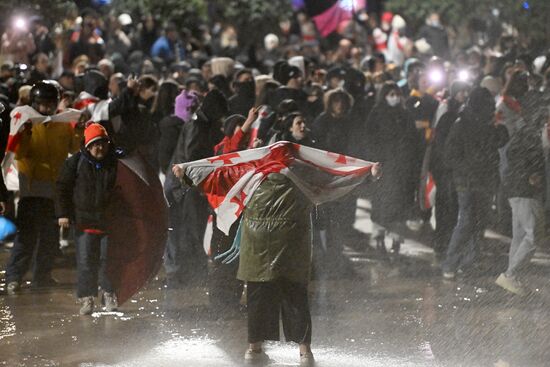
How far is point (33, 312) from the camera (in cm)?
1134

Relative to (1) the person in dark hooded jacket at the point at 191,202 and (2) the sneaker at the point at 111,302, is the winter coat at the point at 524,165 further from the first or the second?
(2) the sneaker at the point at 111,302

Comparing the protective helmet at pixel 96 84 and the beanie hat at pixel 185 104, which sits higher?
the protective helmet at pixel 96 84

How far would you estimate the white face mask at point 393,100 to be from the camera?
586 inches

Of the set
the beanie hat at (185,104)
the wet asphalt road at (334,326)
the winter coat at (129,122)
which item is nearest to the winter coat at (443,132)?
the wet asphalt road at (334,326)

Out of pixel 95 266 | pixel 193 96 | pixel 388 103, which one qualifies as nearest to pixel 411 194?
pixel 388 103

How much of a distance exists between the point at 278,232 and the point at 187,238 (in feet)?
12.4

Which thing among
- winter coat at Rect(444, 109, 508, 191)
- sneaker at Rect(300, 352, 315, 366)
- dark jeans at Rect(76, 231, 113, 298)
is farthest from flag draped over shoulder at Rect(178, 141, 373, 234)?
winter coat at Rect(444, 109, 508, 191)

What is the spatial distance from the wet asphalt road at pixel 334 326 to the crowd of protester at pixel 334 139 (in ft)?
1.11

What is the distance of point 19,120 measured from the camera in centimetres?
1227

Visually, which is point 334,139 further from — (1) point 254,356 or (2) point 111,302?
(1) point 254,356

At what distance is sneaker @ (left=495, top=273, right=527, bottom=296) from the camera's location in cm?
1238

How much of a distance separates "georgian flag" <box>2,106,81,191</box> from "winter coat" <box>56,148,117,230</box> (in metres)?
1.21

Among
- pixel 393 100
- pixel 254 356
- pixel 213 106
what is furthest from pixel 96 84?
pixel 254 356

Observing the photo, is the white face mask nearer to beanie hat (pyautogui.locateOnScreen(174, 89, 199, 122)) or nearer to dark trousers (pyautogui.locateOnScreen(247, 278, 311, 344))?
beanie hat (pyautogui.locateOnScreen(174, 89, 199, 122))
